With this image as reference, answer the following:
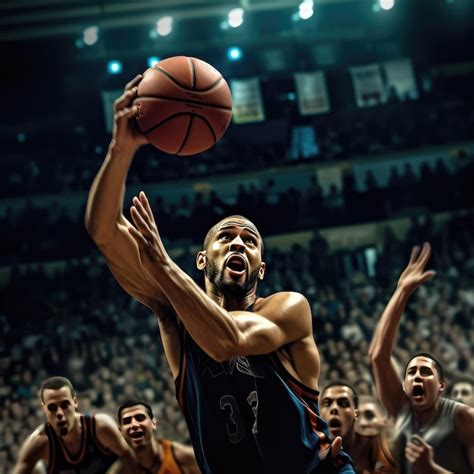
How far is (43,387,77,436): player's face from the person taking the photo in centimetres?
Result: 476

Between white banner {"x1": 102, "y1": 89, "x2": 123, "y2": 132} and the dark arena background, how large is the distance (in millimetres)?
45

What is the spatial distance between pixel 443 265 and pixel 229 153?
544 centimetres

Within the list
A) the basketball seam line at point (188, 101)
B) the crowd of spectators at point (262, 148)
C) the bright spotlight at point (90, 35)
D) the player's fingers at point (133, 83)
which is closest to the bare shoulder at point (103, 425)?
the basketball seam line at point (188, 101)

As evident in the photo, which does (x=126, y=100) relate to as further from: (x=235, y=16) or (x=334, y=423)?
(x=235, y=16)

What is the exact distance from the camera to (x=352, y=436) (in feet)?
15.6

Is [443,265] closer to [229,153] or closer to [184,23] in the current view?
[229,153]

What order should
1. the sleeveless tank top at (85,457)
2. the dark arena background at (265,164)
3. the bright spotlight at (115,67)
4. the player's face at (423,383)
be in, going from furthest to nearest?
the bright spotlight at (115,67)
the dark arena background at (265,164)
the sleeveless tank top at (85,457)
the player's face at (423,383)

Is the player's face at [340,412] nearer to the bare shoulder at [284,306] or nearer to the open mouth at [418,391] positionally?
the open mouth at [418,391]

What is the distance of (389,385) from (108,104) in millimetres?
13503

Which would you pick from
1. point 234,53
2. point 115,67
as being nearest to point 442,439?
point 115,67

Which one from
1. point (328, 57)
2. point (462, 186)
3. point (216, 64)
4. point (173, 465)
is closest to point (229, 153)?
point (216, 64)

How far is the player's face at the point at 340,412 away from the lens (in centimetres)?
468

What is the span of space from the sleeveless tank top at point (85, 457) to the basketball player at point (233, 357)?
6.91ft

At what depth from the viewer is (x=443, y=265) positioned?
14.0m
